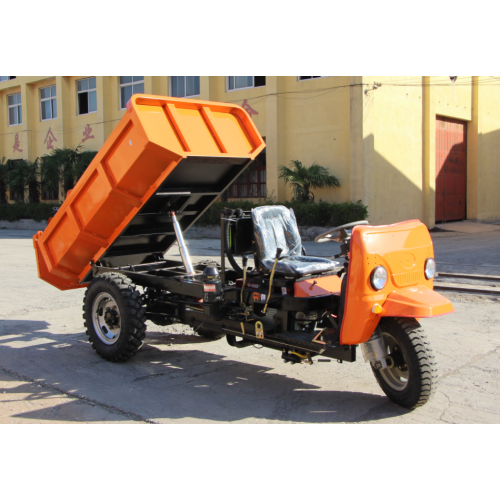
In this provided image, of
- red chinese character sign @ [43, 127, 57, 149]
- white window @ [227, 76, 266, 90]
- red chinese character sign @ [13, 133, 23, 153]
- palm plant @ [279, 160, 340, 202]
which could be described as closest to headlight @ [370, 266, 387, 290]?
palm plant @ [279, 160, 340, 202]

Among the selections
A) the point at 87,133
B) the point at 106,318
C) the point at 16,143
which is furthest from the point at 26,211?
the point at 106,318

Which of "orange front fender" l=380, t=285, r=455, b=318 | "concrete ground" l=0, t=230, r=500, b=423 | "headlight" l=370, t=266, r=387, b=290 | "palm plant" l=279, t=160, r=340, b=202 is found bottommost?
"concrete ground" l=0, t=230, r=500, b=423

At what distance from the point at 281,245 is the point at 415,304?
180 cm

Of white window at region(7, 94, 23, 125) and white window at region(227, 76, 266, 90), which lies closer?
white window at region(227, 76, 266, 90)

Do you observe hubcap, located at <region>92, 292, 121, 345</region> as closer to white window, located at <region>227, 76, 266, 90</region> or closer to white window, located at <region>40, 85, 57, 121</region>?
white window, located at <region>227, 76, 266, 90</region>

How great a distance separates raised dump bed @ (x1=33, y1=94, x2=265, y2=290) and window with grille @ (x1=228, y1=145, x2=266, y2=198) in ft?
53.8

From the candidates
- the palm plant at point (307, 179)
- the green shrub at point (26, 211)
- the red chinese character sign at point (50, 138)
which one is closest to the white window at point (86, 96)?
the red chinese character sign at point (50, 138)

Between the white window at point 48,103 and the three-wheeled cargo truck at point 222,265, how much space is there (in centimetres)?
2853

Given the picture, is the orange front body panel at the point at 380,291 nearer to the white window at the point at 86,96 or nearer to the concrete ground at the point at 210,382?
the concrete ground at the point at 210,382

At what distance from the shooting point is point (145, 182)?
5797 mm

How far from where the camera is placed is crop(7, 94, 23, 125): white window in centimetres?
3519

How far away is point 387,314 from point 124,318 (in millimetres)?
2902

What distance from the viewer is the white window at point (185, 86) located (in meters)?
25.2

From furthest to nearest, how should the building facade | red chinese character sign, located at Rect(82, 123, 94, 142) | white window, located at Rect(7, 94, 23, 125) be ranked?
1. white window, located at Rect(7, 94, 23, 125)
2. red chinese character sign, located at Rect(82, 123, 94, 142)
3. the building facade
